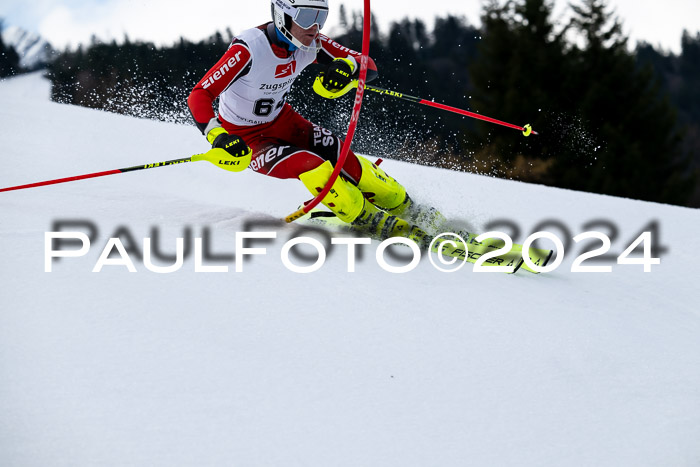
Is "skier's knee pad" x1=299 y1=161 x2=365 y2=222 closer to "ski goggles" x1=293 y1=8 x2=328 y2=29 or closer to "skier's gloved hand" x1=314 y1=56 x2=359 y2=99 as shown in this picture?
"skier's gloved hand" x1=314 y1=56 x2=359 y2=99

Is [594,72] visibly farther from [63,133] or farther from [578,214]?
[63,133]

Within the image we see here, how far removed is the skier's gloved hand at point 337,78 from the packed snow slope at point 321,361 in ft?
2.71

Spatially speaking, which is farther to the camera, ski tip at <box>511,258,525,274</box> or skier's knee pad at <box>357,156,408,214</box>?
skier's knee pad at <box>357,156,408,214</box>

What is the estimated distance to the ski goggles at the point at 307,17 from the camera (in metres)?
3.08

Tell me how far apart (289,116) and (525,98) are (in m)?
13.7

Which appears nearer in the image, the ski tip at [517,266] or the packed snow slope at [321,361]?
the packed snow slope at [321,361]

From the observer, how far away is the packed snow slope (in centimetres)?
173

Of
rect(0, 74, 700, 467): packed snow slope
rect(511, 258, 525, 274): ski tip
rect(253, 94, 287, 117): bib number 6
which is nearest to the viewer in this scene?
rect(0, 74, 700, 467): packed snow slope

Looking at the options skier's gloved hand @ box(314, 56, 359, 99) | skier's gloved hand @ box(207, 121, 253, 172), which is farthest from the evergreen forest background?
skier's gloved hand @ box(207, 121, 253, 172)

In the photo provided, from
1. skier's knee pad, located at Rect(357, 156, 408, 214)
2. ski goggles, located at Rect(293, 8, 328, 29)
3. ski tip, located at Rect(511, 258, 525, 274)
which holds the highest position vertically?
ski goggles, located at Rect(293, 8, 328, 29)

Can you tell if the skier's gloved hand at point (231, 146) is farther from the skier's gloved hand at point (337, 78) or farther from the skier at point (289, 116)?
the skier's gloved hand at point (337, 78)

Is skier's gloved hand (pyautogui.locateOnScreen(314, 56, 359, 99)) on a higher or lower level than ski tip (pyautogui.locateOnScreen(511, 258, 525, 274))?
higher

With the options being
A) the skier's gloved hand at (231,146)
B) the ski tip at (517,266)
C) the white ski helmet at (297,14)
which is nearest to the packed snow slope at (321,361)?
the ski tip at (517,266)

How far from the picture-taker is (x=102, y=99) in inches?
750
